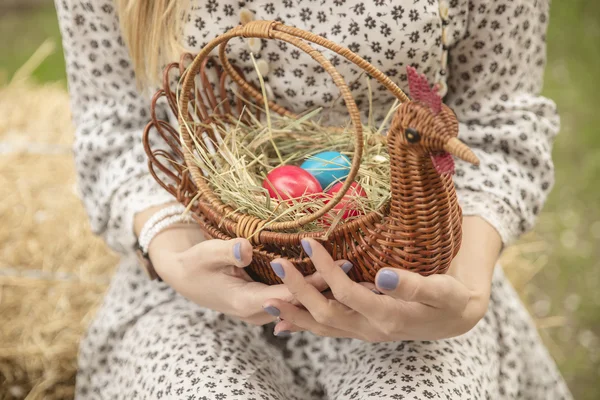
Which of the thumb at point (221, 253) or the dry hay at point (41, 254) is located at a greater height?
the thumb at point (221, 253)

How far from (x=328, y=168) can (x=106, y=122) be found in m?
0.39

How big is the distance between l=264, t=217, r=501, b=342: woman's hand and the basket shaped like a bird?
0.03 meters

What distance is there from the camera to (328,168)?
2.91ft

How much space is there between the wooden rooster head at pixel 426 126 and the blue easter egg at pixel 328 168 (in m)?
0.24

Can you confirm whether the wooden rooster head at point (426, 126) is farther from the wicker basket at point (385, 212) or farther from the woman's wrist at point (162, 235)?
the woman's wrist at point (162, 235)

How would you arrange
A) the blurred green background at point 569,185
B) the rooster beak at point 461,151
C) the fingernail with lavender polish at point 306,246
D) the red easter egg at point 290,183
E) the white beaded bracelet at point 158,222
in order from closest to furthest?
the rooster beak at point 461,151 < the fingernail with lavender polish at point 306,246 < the red easter egg at point 290,183 < the white beaded bracelet at point 158,222 < the blurred green background at point 569,185

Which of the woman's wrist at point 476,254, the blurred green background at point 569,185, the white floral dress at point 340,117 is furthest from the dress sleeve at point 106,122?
the blurred green background at point 569,185

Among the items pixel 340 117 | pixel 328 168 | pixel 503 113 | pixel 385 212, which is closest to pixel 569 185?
pixel 503 113

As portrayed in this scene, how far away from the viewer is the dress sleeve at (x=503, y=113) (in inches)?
36.2

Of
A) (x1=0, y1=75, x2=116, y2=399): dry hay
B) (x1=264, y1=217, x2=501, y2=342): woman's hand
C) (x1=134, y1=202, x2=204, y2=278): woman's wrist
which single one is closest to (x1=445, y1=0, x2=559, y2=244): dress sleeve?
(x1=264, y1=217, x2=501, y2=342): woman's hand

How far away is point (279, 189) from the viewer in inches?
32.6

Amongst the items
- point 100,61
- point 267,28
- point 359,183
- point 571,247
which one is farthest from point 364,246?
point 571,247

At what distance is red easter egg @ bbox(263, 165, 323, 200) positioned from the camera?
2.70ft

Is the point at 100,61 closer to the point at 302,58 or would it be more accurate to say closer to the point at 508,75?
the point at 302,58
